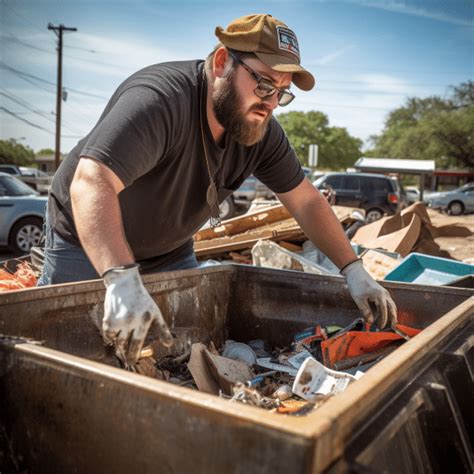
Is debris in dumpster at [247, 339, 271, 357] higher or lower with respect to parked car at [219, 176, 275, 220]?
lower

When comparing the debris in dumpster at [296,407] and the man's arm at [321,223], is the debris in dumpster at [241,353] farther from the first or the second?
the man's arm at [321,223]

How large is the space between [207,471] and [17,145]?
7632cm

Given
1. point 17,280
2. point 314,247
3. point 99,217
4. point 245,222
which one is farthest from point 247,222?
point 99,217

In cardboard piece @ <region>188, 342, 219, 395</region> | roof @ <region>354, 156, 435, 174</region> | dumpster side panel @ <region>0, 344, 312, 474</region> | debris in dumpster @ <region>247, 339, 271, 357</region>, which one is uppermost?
roof @ <region>354, 156, 435, 174</region>

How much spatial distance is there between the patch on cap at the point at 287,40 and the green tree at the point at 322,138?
239ft

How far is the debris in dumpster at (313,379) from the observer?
71.3 inches

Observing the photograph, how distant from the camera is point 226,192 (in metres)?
2.69

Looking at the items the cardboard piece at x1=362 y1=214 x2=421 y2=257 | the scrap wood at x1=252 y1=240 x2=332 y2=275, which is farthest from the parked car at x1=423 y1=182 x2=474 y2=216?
the scrap wood at x1=252 y1=240 x2=332 y2=275

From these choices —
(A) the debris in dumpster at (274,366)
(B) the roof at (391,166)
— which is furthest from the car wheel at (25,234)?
(B) the roof at (391,166)

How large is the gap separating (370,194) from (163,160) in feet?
46.1

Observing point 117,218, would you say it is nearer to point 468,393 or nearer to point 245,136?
point 245,136

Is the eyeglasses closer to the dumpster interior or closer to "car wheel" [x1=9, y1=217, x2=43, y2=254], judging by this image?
the dumpster interior

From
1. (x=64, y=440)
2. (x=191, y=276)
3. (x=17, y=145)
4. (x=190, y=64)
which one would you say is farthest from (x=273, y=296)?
(x=17, y=145)

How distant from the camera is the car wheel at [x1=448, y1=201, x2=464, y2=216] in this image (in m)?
25.3
